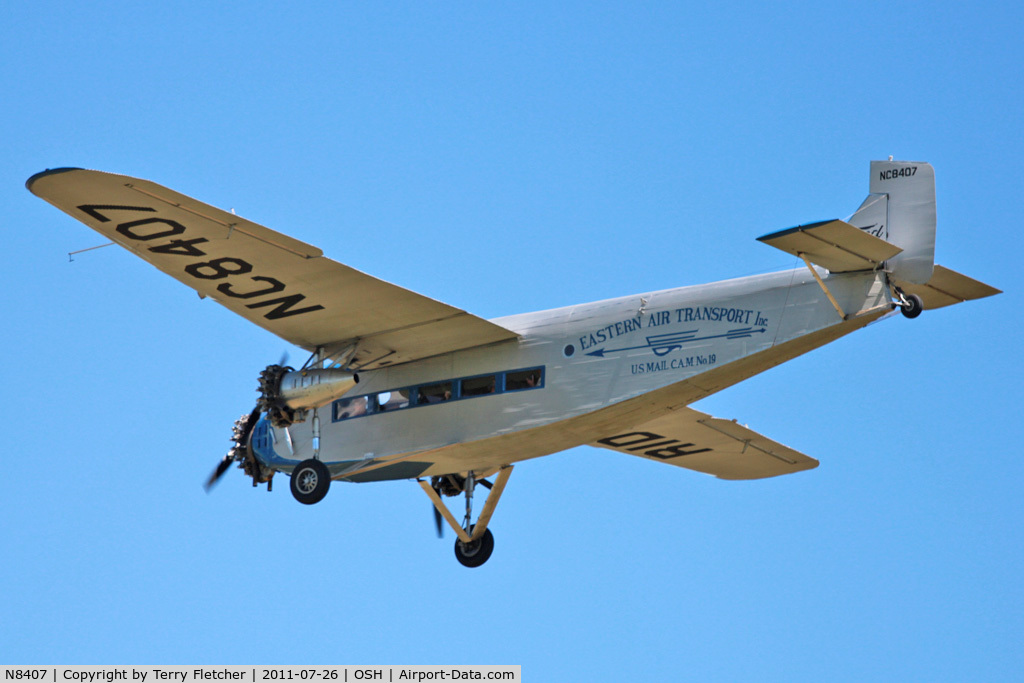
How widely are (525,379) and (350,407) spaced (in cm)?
356

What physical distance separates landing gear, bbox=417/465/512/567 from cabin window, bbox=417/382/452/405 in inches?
84.9

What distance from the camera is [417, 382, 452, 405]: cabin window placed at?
23.2 meters

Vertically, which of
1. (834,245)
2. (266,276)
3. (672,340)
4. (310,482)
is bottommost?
(310,482)

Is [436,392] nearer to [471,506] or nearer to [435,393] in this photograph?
[435,393]

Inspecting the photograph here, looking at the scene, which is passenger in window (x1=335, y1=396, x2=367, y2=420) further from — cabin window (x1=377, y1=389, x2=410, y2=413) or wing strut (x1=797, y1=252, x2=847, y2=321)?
wing strut (x1=797, y1=252, x2=847, y2=321)

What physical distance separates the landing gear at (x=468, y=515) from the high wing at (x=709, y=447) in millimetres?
2748

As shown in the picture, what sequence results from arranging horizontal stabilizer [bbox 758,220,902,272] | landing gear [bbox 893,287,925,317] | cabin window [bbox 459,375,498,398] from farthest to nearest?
1. cabin window [bbox 459,375,498,398]
2. landing gear [bbox 893,287,925,317]
3. horizontal stabilizer [bbox 758,220,902,272]

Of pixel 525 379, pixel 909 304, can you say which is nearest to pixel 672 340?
pixel 525 379

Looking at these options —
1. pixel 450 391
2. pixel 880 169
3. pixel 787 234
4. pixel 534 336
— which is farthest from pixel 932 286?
pixel 450 391

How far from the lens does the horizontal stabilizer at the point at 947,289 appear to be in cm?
2070

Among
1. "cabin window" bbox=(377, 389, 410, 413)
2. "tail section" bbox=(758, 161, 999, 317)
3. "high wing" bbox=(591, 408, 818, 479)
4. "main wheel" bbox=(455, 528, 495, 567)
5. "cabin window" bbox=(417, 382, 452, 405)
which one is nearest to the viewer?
"tail section" bbox=(758, 161, 999, 317)

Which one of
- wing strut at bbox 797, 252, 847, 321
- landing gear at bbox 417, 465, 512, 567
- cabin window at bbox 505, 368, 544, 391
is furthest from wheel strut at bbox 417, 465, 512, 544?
wing strut at bbox 797, 252, 847, 321

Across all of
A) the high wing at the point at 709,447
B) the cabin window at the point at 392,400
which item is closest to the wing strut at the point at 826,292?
the high wing at the point at 709,447

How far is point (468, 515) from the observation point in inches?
990
